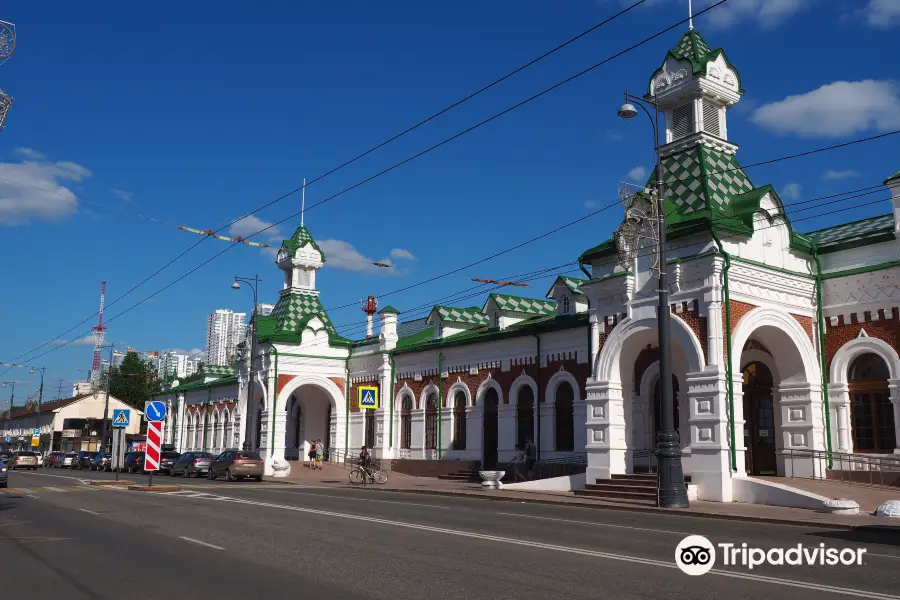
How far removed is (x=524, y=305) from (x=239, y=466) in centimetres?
1364

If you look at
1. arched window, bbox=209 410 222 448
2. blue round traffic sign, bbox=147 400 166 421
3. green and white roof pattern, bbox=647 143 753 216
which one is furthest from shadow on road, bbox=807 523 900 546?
arched window, bbox=209 410 222 448

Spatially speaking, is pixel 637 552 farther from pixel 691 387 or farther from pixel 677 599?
pixel 691 387

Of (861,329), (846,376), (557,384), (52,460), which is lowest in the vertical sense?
(52,460)

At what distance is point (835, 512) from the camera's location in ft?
54.5

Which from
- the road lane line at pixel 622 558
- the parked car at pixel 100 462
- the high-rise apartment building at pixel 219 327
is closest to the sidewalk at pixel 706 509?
the road lane line at pixel 622 558

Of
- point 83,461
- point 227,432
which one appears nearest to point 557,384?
point 227,432

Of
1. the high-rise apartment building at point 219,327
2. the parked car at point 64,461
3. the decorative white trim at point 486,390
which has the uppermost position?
the high-rise apartment building at point 219,327

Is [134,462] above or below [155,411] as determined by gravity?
below

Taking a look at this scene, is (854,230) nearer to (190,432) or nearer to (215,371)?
(215,371)

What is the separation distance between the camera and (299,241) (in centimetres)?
4269

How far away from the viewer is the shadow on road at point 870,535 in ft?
40.1

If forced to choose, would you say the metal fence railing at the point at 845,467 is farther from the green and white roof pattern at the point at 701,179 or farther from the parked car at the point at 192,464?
the parked car at the point at 192,464

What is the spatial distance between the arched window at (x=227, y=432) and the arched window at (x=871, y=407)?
1433 inches

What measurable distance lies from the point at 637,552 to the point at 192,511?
1011 centimetres
